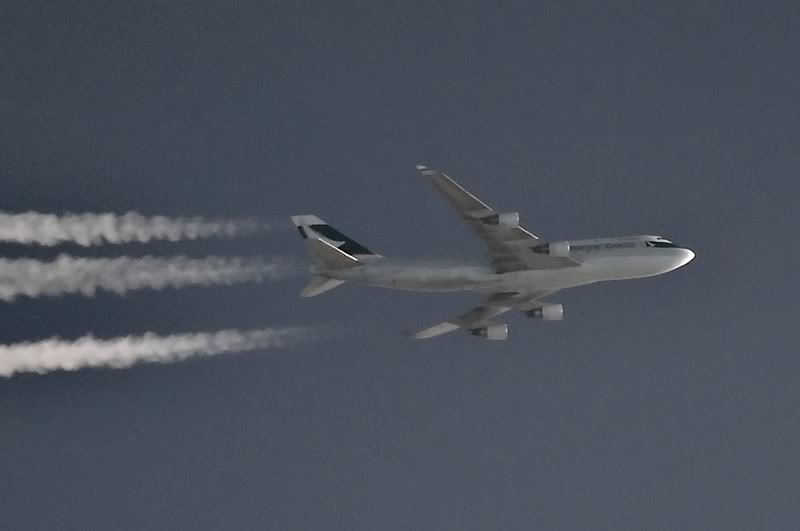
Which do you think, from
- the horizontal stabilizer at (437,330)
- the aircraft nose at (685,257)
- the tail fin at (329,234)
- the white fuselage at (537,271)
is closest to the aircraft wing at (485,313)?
the horizontal stabilizer at (437,330)

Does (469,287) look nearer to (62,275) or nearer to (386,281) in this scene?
(386,281)

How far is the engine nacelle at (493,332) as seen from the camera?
81.9 meters

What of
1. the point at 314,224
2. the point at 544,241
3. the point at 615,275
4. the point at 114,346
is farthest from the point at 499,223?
the point at 114,346

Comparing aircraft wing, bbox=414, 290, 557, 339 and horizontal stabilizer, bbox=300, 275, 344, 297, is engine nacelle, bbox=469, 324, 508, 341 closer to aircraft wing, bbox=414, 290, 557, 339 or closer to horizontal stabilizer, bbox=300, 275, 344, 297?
aircraft wing, bbox=414, 290, 557, 339

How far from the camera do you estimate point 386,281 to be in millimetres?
72750

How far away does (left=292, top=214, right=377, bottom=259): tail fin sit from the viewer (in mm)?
80000

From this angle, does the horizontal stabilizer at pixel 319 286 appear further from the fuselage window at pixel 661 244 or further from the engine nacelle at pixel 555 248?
the fuselage window at pixel 661 244

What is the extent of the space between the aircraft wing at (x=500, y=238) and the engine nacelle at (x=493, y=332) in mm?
8880

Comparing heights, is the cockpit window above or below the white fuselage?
above

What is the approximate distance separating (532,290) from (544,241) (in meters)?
4.47

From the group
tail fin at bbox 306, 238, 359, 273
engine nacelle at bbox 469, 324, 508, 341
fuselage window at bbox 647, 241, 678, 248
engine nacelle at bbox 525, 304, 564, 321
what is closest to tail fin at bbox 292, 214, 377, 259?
tail fin at bbox 306, 238, 359, 273

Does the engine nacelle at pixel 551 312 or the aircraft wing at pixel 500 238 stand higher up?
the aircraft wing at pixel 500 238

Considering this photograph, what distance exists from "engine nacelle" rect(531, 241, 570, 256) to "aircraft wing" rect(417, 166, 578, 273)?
409mm

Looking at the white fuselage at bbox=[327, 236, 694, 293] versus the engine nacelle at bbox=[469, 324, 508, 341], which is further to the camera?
the engine nacelle at bbox=[469, 324, 508, 341]
